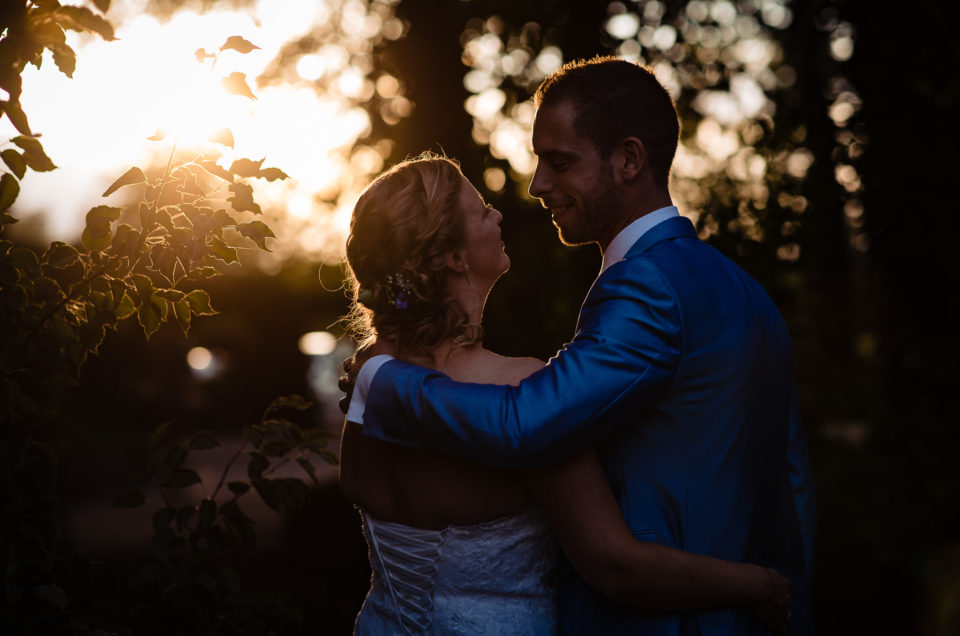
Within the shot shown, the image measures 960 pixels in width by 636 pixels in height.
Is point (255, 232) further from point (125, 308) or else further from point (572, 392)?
point (572, 392)

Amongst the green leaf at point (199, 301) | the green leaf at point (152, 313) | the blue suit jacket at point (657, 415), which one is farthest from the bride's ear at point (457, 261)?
the green leaf at point (152, 313)

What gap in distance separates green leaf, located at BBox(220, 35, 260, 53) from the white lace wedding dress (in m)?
1.42

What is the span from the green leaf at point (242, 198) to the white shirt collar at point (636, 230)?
102cm

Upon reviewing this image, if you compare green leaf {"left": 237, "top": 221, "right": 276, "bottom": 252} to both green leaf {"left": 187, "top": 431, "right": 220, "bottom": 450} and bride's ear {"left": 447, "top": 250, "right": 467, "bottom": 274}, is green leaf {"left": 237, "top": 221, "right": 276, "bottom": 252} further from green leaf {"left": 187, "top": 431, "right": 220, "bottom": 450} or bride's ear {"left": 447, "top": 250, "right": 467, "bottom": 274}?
green leaf {"left": 187, "top": 431, "right": 220, "bottom": 450}

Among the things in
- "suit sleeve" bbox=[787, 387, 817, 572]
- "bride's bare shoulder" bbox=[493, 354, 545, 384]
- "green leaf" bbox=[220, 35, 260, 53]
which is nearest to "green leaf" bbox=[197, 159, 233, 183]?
"green leaf" bbox=[220, 35, 260, 53]

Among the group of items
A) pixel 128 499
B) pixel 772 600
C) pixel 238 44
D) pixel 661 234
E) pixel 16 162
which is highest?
pixel 238 44

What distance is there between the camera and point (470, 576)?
101 inches

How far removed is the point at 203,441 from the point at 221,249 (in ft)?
2.70

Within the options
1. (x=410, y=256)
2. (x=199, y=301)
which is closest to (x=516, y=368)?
(x=410, y=256)

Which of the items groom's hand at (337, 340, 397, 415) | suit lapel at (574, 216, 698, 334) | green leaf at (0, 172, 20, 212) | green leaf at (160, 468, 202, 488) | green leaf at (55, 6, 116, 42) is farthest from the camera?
green leaf at (160, 468, 202, 488)

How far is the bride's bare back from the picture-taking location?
2488mm

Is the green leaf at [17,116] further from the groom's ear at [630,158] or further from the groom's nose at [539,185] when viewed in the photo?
the groom's ear at [630,158]

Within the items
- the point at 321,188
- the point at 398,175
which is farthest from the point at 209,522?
the point at 321,188

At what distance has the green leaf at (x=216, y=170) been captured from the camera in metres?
2.31
